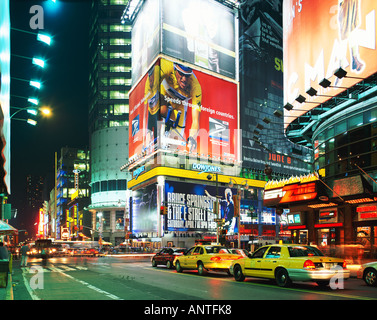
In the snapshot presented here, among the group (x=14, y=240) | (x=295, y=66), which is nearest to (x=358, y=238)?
(x=295, y=66)

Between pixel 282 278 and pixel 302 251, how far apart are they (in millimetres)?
1245

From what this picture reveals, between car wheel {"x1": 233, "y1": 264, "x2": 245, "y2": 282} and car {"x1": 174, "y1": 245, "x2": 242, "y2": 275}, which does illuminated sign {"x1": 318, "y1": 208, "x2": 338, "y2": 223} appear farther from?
car wheel {"x1": 233, "y1": 264, "x2": 245, "y2": 282}

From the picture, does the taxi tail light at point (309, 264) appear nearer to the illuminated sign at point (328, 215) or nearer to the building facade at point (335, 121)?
the building facade at point (335, 121)

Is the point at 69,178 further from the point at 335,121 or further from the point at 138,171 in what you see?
the point at 335,121

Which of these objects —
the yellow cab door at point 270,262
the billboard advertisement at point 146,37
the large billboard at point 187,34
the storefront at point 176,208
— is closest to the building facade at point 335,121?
the yellow cab door at point 270,262

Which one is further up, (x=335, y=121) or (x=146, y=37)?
(x=146, y=37)

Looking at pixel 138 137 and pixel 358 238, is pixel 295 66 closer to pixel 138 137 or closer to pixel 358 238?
pixel 358 238

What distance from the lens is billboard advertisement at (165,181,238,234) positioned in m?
80.4

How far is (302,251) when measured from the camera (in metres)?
16.1

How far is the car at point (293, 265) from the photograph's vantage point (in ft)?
49.5

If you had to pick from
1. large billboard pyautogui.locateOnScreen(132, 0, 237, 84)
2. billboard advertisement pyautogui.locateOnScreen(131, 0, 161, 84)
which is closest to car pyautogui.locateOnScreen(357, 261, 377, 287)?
large billboard pyautogui.locateOnScreen(132, 0, 237, 84)

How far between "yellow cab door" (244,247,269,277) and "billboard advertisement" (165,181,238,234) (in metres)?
61.6

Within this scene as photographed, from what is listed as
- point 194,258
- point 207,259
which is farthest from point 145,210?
point 207,259

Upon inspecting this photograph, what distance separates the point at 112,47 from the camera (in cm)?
11919
